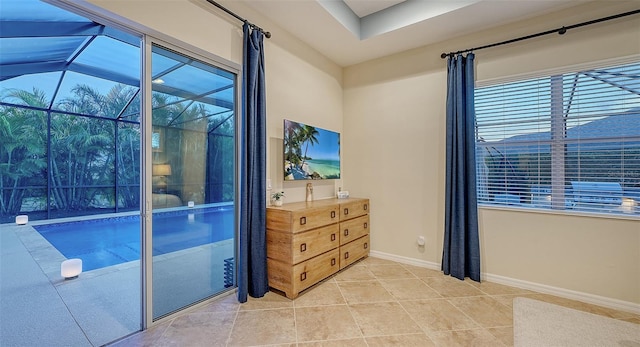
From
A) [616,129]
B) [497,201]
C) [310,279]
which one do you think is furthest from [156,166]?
A: [616,129]

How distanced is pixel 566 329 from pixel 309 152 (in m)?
2.79

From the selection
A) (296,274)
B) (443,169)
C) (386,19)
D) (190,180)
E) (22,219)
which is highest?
(386,19)

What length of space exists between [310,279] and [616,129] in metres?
3.21

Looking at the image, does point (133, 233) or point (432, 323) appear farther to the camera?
point (133, 233)

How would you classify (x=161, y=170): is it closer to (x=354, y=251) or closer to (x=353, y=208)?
(x=353, y=208)

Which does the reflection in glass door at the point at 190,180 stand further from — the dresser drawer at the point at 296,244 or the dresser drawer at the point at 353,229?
the dresser drawer at the point at 353,229

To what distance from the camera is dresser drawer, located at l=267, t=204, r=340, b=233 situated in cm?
235

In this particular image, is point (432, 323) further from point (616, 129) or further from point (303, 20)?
point (303, 20)

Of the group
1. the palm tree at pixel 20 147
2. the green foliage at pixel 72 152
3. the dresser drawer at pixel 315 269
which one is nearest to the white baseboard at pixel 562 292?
the dresser drawer at pixel 315 269

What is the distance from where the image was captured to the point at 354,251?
3.27 metres

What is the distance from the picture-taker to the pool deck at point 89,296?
72.7 inches

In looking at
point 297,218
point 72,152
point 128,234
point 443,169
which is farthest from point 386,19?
point 128,234

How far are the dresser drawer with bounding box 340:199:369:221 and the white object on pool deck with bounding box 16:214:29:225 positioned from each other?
6183mm

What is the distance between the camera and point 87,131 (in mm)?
4695
